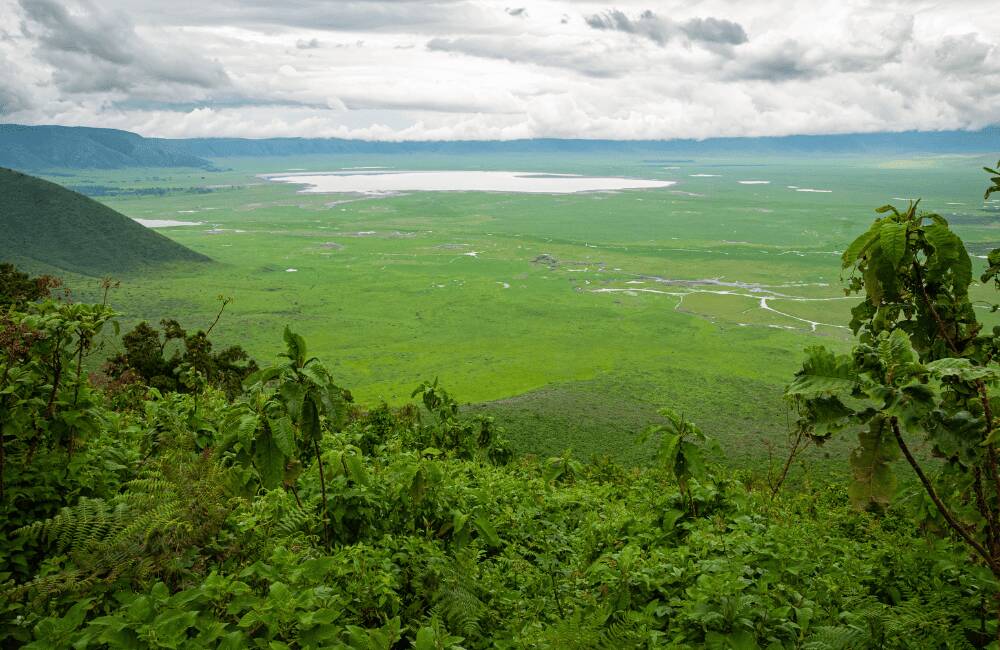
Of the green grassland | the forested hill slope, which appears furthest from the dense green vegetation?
the forested hill slope

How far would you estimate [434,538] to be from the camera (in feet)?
18.2

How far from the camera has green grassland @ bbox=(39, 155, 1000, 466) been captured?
38.6m

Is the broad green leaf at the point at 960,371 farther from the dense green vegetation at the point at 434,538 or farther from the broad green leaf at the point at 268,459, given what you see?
the broad green leaf at the point at 268,459

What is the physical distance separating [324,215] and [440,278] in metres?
74.4

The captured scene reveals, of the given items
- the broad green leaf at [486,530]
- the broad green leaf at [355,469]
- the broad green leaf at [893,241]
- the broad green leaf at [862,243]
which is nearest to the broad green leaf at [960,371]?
the broad green leaf at [893,241]

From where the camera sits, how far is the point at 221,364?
77.2 feet

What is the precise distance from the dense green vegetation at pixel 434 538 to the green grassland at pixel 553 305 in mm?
5249

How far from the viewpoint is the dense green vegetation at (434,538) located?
312 cm

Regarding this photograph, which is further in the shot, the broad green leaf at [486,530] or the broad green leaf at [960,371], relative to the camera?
the broad green leaf at [486,530]

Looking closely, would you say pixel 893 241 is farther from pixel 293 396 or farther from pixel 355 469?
pixel 355 469

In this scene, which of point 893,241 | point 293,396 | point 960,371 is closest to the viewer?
point 960,371

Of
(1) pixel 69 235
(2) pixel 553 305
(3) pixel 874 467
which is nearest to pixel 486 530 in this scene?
(3) pixel 874 467

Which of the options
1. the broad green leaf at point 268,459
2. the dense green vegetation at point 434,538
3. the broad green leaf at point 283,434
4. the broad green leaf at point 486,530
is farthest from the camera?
the broad green leaf at point 486,530

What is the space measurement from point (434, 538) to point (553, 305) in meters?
61.7
